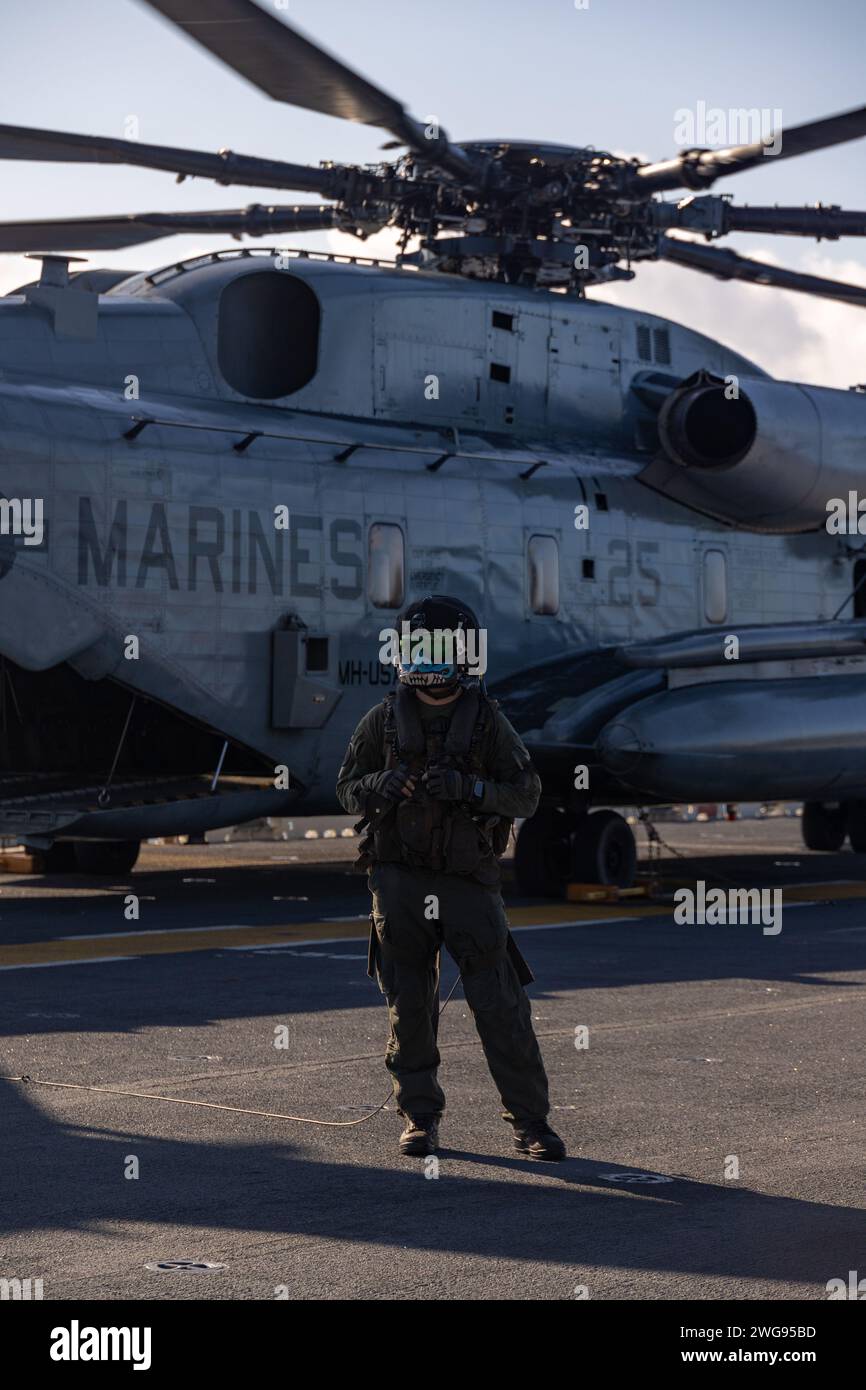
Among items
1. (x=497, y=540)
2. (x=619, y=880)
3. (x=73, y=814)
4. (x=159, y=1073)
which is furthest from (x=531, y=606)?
(x=159, y=1073)

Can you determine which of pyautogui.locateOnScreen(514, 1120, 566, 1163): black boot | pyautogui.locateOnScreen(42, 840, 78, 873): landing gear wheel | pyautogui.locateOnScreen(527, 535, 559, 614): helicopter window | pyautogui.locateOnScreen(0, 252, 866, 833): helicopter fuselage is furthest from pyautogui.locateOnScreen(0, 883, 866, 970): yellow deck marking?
pyautogui.locateOnScreen(514, 1120, 566, 1163): black boot

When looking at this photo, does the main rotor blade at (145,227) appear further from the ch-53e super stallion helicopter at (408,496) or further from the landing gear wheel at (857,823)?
the landing gear wheel at (857,823)

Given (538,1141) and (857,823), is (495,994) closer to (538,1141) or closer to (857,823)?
(538,1141)

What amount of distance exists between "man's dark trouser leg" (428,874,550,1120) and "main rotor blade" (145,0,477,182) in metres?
6.39

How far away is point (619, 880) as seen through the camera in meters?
17.0

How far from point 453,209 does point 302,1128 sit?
1247cm

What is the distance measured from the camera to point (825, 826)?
24203 millimetres

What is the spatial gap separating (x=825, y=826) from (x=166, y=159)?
12618 millimetres

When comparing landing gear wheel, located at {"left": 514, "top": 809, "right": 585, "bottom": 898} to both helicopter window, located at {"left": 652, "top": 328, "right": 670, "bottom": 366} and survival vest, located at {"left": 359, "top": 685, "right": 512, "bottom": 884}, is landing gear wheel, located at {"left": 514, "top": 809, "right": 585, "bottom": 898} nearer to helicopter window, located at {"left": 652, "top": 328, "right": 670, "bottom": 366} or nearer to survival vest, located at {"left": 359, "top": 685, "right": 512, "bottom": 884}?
helicopter window, located at {"left": 652, "top": 328, "right": 670, "bottom": 366}

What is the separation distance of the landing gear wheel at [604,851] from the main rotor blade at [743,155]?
18.6 ft

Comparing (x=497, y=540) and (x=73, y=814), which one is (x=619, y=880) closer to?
(x=497, y=540)

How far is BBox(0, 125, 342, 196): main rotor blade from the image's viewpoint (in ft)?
47.6

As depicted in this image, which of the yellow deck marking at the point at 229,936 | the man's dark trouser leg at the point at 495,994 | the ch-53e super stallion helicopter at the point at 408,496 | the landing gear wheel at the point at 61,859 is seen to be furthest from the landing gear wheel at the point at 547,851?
the man's dark trouser leg at the point at 495,994

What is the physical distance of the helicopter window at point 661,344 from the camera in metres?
19.6
